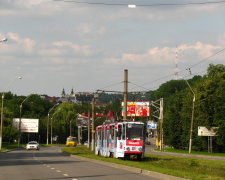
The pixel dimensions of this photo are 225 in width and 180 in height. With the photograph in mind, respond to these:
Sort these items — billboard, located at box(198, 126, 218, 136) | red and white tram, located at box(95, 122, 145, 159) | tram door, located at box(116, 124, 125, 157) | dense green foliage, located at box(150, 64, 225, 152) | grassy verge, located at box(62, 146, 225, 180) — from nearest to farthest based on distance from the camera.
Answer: grassy verge, located at box(62, 146, 225, 180), red and white tram, located at box(95, 122, 145, 159), tram door, located at box(116, 124, 125, 157), billboard, located at box(198, 126, 218, 136), dense green foliage, located at box(150, 64, 225, 152)

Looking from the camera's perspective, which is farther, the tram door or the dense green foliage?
the dense green foliage

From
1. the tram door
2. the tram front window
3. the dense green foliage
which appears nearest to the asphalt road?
the tram door

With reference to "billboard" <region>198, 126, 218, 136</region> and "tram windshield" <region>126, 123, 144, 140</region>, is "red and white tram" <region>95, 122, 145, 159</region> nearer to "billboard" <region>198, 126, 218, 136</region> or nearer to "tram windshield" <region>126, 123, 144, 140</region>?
"tram windshield" <region>126, 123, 144, 140</region>

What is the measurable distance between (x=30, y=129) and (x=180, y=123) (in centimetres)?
3258

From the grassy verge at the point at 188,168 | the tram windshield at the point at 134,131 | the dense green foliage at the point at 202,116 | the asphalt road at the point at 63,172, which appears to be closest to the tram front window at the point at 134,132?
the tram windshield at the point at 134,131

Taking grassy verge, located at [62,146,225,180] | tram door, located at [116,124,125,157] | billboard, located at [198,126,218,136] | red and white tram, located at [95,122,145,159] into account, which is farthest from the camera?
billboard, located at [198,126,218,136]

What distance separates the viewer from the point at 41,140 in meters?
149

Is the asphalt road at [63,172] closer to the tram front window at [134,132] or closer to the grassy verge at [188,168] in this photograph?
the grassy verge at [188,168]

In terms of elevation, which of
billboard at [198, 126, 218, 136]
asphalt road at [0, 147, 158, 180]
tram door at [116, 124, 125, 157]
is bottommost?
asphalt road at [0, 147, 158, 180]

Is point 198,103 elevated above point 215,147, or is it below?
above

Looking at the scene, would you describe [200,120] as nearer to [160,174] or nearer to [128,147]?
[128,147]

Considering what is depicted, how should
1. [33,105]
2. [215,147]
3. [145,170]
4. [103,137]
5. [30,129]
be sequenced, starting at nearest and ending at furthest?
[145,170], [103,137], [215,147], [30,129], [33,105]

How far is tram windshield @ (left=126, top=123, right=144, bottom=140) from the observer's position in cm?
4353

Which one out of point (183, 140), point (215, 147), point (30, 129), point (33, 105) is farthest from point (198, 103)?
point (33, 105)
